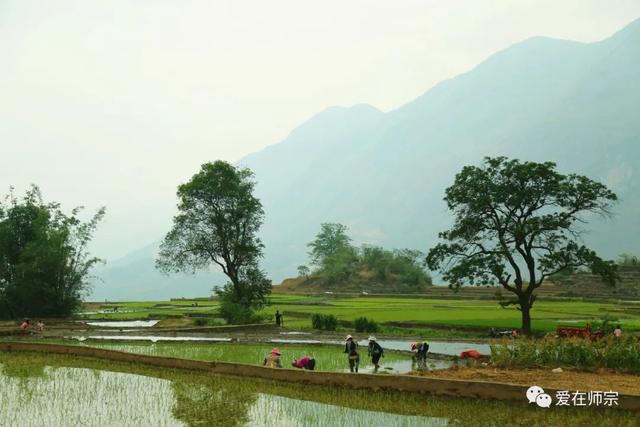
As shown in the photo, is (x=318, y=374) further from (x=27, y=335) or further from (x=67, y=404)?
(x=27, y=335)

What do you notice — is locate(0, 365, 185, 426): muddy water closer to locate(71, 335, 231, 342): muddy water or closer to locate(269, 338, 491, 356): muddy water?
locate(71, 335, 231, 342): muddy water

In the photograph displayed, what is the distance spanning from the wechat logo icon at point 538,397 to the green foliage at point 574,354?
6.24m

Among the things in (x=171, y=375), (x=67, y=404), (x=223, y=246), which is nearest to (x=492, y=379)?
(x=171, y=375)

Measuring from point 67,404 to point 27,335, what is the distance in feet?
75.4

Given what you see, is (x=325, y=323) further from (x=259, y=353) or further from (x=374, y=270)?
(x=374, y=270)

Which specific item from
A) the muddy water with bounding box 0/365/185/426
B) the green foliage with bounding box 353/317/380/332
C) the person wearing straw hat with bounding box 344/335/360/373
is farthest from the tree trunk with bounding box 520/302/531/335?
the muddy water with bounding box 0/365/185/426

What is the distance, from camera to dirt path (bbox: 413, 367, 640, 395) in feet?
56.7

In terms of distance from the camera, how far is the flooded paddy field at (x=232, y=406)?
1470 centimetres

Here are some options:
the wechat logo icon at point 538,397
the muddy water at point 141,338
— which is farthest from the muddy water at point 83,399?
the muddy water at point 141,338

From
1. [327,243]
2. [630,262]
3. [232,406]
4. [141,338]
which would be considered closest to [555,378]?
[232,406]

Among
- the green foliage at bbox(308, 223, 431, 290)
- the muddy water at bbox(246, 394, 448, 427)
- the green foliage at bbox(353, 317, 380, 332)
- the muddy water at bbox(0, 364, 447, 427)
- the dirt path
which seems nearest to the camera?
the muddy water at bbox(246, 394, 448, 427)

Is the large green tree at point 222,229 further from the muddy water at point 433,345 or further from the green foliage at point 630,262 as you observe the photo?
the green foliage at point 630,262

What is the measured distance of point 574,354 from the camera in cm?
2106

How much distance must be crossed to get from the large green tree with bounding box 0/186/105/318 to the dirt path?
143 ft
